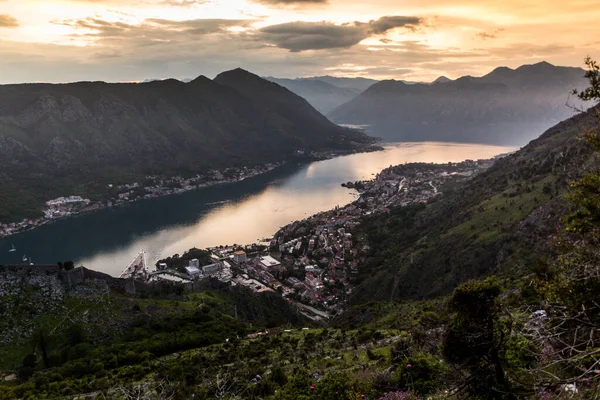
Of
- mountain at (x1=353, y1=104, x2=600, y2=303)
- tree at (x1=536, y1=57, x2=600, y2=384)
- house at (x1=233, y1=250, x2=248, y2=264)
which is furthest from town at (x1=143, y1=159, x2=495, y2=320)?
tree at (x1=536, y1=57, x2=600, y2=384)

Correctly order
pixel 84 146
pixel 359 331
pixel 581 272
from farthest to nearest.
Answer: pixel 84 146, pixel 359 331, pixel 581 272

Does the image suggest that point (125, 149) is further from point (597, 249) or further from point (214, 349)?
point (597, 249)

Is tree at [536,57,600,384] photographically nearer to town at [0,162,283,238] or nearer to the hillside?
the hillside

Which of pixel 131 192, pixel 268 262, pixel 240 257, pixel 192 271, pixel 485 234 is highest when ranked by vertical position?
pixel 485 234

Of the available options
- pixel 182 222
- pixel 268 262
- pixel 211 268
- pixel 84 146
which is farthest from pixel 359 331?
pixel 84 146

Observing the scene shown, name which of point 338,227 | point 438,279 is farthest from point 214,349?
point 338,227

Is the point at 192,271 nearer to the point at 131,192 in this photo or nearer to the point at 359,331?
the point at 359,331
